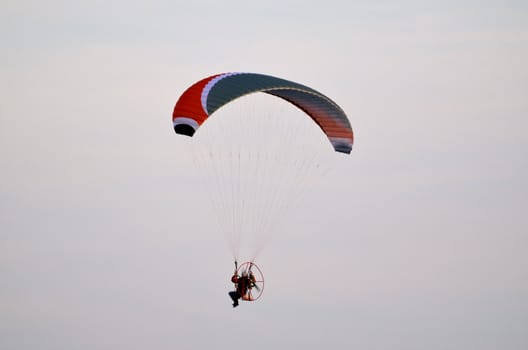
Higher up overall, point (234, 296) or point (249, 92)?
point (249, 92)

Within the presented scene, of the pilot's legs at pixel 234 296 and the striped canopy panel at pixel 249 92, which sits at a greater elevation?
the striped canopy panel at pixel 249 92

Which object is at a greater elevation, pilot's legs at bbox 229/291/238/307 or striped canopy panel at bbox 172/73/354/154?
striped canopy panel at bbox 172/73/354/154

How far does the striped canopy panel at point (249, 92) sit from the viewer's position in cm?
6034

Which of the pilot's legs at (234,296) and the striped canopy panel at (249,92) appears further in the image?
the pilot's legs at (234,296)

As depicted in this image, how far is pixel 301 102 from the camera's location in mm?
65000

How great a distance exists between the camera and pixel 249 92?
60344 mm

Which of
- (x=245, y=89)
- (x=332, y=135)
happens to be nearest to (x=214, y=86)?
(x=245, y=89)

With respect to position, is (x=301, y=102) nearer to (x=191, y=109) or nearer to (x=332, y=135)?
(x=332, y=135)

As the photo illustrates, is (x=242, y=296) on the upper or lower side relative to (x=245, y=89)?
lower

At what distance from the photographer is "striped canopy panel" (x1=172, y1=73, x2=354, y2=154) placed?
6034 cm

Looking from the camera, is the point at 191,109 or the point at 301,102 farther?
the point at 301,102

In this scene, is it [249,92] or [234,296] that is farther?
[234,296]

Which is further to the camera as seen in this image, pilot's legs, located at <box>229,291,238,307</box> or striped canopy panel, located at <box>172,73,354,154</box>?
pilot's legs, located at <box>229,291,238,307</box>

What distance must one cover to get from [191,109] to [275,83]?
3515 millimetres
